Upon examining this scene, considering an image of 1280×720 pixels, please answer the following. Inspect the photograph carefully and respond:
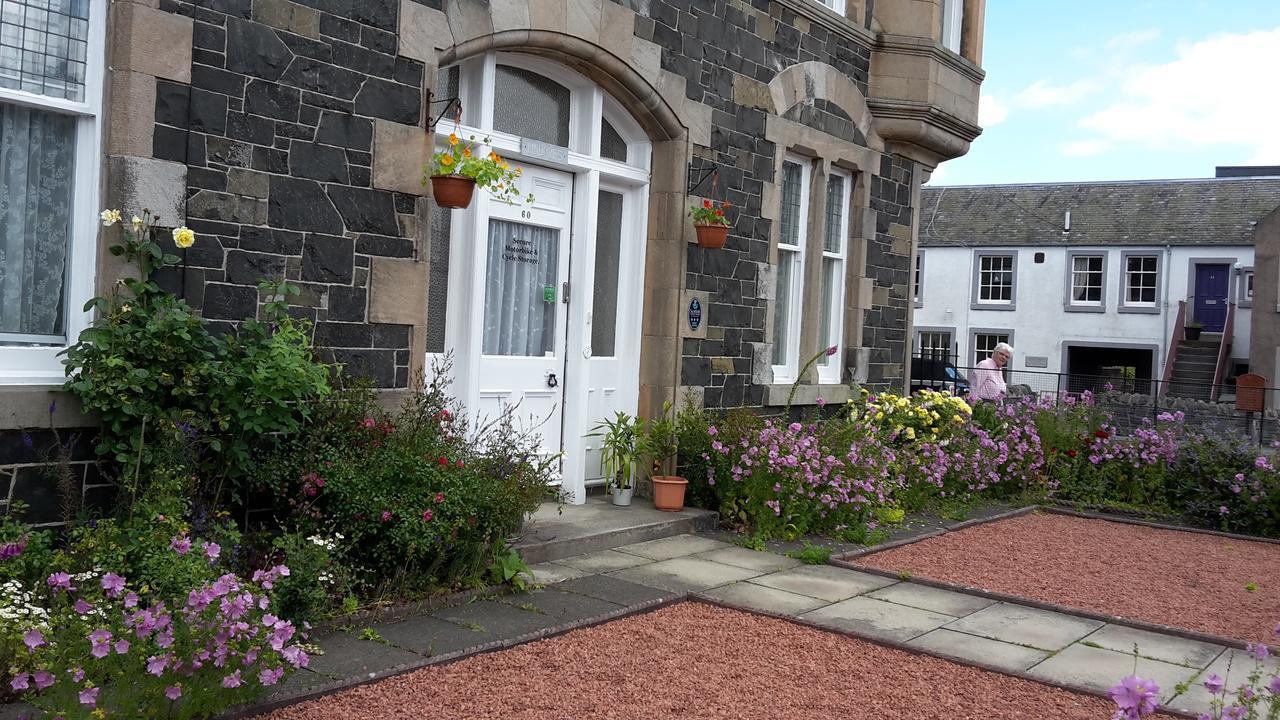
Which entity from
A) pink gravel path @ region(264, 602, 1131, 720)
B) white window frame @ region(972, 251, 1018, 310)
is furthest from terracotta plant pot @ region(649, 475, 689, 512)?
white window frame @ region(972, 251, 1018, 310)

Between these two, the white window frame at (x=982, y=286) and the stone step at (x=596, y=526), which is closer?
the stone step at (x=596, y=526)

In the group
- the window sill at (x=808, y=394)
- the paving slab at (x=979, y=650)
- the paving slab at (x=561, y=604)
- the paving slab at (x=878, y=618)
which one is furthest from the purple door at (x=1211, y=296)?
the paving slab at (x=561, y=604)

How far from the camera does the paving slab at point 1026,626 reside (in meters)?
5.74

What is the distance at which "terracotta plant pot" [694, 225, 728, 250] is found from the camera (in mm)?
8794

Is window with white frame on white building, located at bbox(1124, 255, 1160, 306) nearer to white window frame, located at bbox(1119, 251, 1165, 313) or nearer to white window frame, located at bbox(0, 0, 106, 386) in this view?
white window frame, located at bbox(1119, 251, 1165, 313)

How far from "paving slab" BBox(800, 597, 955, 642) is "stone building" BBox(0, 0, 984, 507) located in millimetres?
2732

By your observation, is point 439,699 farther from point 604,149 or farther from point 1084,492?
point 1084,492

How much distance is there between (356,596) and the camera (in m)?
5.39

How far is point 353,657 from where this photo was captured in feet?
15.5

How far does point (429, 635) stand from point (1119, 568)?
16.8ft

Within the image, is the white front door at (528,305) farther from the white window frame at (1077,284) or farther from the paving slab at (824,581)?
the white window frame at (1077,284)

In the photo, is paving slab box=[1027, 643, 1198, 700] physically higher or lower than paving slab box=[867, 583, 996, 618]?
lower

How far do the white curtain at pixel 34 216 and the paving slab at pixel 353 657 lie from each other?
6.61 ft

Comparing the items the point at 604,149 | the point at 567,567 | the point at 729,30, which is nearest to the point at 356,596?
the point at 567,567
